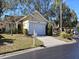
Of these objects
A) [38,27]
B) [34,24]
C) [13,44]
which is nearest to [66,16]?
[38,27]

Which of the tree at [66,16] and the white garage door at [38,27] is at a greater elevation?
the tree at [66,16]

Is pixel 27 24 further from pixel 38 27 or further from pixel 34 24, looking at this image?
pixel 38 27

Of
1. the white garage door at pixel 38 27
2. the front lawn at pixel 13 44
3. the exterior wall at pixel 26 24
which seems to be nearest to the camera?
the front lawn at pixel 13 44

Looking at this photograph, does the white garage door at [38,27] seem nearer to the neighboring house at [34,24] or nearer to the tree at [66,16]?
the neighboring house at [34,24]

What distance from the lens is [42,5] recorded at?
74062 mm

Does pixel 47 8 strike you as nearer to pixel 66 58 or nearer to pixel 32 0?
pixel 32 0

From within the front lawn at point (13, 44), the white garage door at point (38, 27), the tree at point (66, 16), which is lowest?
the front lawn at point (13, 44)

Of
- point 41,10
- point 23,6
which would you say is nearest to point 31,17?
point 23,6

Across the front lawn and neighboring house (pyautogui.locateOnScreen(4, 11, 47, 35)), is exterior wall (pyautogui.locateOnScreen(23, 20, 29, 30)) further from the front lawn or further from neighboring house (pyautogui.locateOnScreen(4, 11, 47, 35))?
the front lawn

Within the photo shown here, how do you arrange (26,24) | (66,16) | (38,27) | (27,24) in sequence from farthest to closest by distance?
(66,16), (38,27), (26,24), (27,24)

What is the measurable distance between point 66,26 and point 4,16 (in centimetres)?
2519

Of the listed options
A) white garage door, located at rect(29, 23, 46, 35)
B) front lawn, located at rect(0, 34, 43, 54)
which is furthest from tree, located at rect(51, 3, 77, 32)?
front lawn, located at rect(0, 34, 43, 54)

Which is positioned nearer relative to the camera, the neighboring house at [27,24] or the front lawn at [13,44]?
the front lawn at [13,44]

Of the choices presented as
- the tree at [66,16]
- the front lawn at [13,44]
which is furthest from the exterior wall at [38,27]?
the tree at [66,16]
